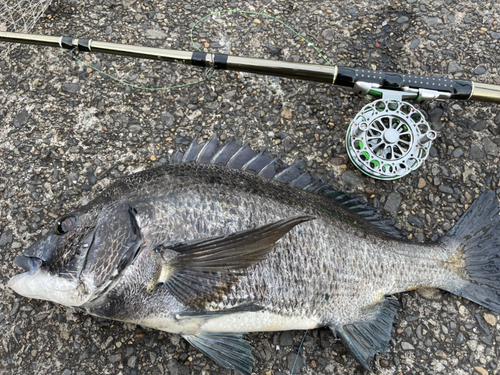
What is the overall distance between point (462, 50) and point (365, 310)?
225 centimetres

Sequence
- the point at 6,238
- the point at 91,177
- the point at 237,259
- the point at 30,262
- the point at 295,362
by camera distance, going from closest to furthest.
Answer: the point at 237,259, the point at 30,262, the point at 295,362, the point at 6,238, the point at 91,177

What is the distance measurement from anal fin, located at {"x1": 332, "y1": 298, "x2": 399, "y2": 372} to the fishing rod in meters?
0.89

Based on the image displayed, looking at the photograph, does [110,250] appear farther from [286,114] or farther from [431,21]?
[431,21]

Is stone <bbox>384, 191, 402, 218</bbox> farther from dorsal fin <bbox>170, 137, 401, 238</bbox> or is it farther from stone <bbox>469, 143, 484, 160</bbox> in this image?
stone <bbox>469, 143, 484, 160</bbox>

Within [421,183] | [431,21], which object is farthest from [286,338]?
[431,21]

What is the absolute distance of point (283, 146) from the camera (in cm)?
264

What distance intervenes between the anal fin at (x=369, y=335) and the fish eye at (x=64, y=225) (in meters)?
1.57

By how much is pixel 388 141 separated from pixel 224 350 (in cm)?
163

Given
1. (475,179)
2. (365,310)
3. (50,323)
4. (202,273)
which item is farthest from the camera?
(475,179)

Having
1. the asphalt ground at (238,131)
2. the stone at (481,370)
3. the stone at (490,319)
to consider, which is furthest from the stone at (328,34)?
the stone at (481,370)

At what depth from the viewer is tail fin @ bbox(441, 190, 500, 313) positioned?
221cm

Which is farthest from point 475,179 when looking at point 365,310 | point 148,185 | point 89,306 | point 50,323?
point 50,323

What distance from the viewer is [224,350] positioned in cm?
199

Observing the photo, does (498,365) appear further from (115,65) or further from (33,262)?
(115,65)
